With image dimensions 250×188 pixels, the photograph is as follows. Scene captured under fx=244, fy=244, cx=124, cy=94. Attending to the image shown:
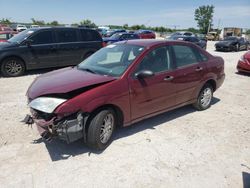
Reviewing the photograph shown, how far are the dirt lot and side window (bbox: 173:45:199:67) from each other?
1.17 metres

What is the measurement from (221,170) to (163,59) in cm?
219

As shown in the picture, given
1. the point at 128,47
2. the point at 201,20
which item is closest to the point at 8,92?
the point at 128,47

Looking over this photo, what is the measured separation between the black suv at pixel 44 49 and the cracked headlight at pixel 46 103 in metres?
5.88

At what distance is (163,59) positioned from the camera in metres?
4.60

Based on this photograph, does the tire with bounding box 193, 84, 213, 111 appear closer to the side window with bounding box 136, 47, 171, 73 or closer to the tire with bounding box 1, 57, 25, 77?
the side window with bounding box 136, 47, 171, 73

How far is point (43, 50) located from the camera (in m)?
9.07

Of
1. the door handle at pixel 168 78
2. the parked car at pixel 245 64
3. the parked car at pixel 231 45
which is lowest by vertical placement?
the parked car at pixel 231 45

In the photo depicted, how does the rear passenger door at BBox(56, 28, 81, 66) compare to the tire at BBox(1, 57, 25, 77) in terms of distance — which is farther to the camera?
the rear passenger door at BBox(56, 28, 81, 66)

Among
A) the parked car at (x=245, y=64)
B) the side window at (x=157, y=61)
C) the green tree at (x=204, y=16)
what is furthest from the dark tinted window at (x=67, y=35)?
the green tree at (x=204, y=16)

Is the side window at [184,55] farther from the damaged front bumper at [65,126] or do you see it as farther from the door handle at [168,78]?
the damaged front bumper at [65,126]

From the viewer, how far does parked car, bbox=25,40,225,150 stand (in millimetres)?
3377

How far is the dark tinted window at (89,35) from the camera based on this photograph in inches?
405

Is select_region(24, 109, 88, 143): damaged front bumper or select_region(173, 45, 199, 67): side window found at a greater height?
select_region(173, 45, 199, 67): side window

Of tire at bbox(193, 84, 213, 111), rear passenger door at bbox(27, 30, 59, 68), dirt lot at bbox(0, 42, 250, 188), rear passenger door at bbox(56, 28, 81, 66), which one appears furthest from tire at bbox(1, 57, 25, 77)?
tire at bbox(193, 84, 213, 111)
